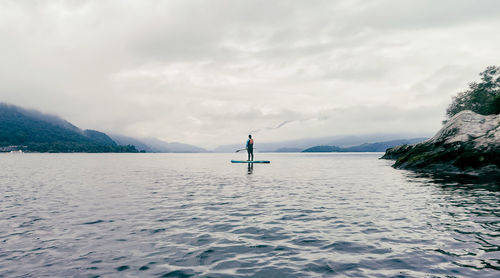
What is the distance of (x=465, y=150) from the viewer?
32875 millimetres

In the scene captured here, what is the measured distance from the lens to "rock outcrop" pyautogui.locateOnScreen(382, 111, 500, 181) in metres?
30.0

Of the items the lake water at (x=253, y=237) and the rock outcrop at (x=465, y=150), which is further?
the rock outcrop at (x=465, y=150)

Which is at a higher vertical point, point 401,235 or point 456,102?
point 456,102

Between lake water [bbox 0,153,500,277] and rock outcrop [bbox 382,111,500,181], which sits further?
rock outcrop [bbox 382,111,500,181]

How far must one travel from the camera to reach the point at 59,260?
8.17 meters

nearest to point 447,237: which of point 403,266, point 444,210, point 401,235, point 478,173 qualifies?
point 401,235

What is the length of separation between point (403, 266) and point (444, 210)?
28.9 feet

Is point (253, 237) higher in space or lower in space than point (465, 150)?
lower

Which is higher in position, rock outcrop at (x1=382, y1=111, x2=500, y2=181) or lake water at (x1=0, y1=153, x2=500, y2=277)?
rock outcrop at (x1=382, y1=111, x2=500, y2=181)

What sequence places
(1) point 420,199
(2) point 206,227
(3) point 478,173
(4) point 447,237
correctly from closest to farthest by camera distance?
(4) point 447,237
(2) point 206,227
(1) point 420,199
(3) point 478,173

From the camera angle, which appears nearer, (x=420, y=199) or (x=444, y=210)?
(x=444, y=210)

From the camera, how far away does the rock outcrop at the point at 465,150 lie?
30047mm

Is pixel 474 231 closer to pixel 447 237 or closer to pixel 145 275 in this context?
pixel 447 237

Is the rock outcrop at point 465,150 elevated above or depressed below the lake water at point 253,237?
above
